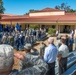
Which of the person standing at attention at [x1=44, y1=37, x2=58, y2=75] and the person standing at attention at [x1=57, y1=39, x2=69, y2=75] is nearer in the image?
the person standing at attention at [x1=44, y1=37, x2=58, y2=75]

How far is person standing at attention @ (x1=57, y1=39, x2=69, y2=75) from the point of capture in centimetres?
754

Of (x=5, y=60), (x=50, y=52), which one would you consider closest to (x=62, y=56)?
(x=50, y=52)

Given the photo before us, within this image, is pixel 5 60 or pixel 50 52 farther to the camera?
pixel 50 52

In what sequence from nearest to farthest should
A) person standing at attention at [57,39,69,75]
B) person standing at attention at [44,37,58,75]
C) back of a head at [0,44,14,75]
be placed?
back of a head at [0,44,14,75], person standing at attention at [44,37,58,75], person standing at attention at [57,39,69,75]

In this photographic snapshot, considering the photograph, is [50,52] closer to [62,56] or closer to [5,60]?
[62,56]

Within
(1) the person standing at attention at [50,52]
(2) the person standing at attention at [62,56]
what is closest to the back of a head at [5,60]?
(1) the person standing at attention at [50,52]

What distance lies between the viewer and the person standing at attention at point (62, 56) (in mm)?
7544

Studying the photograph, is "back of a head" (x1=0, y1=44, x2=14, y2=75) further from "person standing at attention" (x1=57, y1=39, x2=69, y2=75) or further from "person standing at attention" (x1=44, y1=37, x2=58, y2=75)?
"person standing at attention" (x1=57, y1=39, x2=69, y2=75)

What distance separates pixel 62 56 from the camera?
7645mm

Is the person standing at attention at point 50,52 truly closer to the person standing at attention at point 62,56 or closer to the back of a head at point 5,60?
the person standing at attention at point 62,56

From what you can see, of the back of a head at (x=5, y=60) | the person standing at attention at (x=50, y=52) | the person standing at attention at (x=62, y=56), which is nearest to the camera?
the back of a head at (x=5, y=60)

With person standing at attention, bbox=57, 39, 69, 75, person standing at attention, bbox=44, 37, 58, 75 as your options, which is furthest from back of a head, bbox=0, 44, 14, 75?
person standing at attention, bbox=57, 39, 69, 75

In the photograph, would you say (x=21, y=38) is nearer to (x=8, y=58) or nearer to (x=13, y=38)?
(x=13, y=38)

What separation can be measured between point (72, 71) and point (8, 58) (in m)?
7.10
